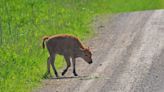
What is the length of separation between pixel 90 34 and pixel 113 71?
605 cm

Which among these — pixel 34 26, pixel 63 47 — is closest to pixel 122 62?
pixel 63 47

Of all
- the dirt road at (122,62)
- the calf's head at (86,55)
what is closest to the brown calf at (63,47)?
the calf's head at (86,55)

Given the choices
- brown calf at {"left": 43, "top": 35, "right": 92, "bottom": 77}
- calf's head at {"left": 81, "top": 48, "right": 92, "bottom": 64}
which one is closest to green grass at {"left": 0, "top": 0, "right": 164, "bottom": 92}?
brown calf at {"left": 43, "top": 35, "right": 92, "bottom": 77}

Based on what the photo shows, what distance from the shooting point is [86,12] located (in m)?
24.3

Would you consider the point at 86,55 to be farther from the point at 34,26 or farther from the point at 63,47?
the point at 34,26

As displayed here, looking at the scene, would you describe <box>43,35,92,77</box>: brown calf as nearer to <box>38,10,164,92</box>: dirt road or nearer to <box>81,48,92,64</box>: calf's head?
<box>81,48,92,64</box>: calf's head

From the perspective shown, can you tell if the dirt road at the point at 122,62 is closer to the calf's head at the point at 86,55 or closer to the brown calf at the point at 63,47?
the calf's head at the point at 86,55

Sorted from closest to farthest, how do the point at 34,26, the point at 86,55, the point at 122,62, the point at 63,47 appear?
the point at 63,47, the point at 86,55, the point at 122,62, the point at 34,26

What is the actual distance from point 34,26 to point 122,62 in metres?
5.07

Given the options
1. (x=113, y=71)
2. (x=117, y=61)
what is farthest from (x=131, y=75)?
(x=117, y=61)

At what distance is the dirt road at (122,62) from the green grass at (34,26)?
1.98 feet

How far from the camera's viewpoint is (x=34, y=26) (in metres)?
19.5

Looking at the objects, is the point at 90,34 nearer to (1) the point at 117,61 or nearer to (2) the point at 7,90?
(1) the point at 117,61

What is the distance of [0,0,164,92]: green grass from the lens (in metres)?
13.8
